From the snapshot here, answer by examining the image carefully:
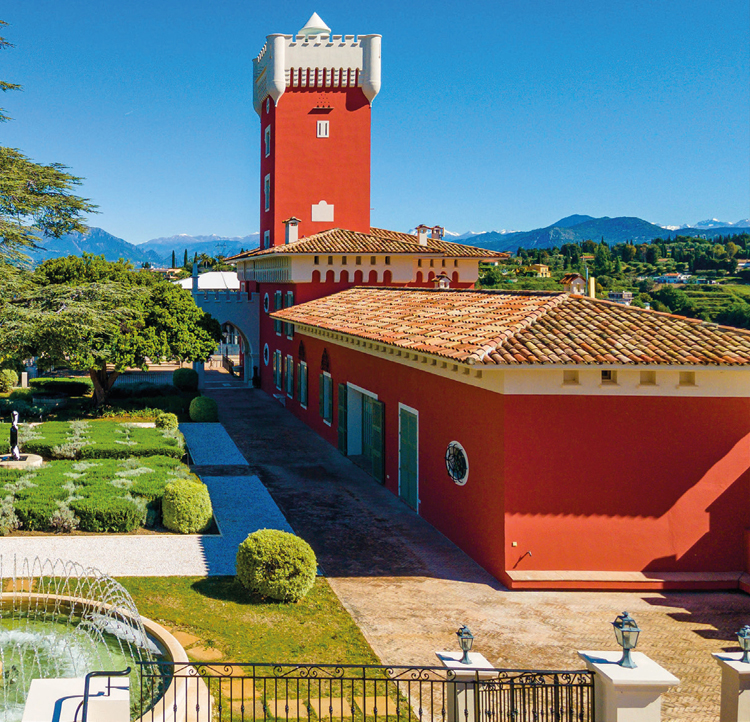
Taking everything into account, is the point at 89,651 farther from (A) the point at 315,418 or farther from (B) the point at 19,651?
(A) the point at 315,418

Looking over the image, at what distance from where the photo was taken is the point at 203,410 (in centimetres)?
3178

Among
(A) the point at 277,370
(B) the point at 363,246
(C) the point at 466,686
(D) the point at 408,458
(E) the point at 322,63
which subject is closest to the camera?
(C) the point at 466,686

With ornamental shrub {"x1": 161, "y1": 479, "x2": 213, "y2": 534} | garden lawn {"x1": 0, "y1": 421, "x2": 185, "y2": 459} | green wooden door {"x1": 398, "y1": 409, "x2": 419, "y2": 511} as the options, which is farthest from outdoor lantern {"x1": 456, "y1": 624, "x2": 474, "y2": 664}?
garden lawn {"x1": 0, "y1": 421, "x2": 185, "y2": 459}

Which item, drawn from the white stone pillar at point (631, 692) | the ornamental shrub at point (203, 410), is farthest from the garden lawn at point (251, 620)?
the ornamental shrub at point (203, 410)

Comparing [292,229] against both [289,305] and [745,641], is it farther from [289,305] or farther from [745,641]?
[745,641]

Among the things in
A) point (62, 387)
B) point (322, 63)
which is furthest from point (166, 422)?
point (322, 63)

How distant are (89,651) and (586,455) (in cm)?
862

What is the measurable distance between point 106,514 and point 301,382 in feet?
53.0

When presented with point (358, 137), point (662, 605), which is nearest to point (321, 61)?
point (358, 137)

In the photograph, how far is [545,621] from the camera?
1227cm

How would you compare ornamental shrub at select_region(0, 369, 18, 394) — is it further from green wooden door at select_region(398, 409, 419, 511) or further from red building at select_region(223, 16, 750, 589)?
green wooden door at select_region(398, 409, 419, 511)

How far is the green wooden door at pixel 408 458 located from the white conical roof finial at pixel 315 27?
28.3m

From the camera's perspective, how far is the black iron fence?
25.5 feet

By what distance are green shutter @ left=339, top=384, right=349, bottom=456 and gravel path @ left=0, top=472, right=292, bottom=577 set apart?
6911mm
